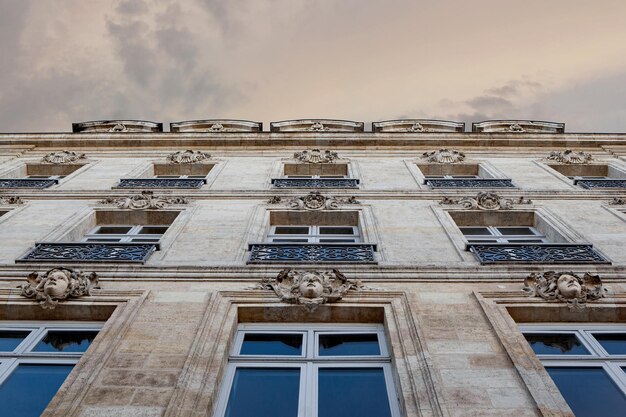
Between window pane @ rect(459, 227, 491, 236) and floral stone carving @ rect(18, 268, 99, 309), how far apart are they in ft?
20.6

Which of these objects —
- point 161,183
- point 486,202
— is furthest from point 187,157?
point 486,202

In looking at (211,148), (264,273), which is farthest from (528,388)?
(211,148)

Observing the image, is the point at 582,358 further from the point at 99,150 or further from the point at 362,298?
the point at 99,150

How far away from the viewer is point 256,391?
5422 millimetres

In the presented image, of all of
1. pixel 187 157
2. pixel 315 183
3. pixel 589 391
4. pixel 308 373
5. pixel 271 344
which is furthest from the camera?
pixel 187 157

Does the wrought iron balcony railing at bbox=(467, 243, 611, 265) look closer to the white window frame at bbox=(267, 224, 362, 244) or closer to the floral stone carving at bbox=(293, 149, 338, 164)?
the white window frame at bbox=(267, 224, 362, 244)

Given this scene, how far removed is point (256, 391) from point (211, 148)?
1024 cm

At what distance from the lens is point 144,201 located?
1041cm

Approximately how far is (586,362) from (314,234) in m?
5.15

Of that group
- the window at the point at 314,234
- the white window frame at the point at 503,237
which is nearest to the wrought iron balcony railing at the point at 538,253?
the white window frame at the point at 503,237

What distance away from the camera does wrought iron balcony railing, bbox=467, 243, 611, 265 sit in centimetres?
755

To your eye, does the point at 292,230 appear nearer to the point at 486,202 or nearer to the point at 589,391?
the point at 486,202

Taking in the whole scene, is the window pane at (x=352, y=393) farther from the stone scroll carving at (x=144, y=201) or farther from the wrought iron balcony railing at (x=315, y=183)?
the wrought iron balcony railing at (x=315, y=183)

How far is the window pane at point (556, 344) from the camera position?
595cm
